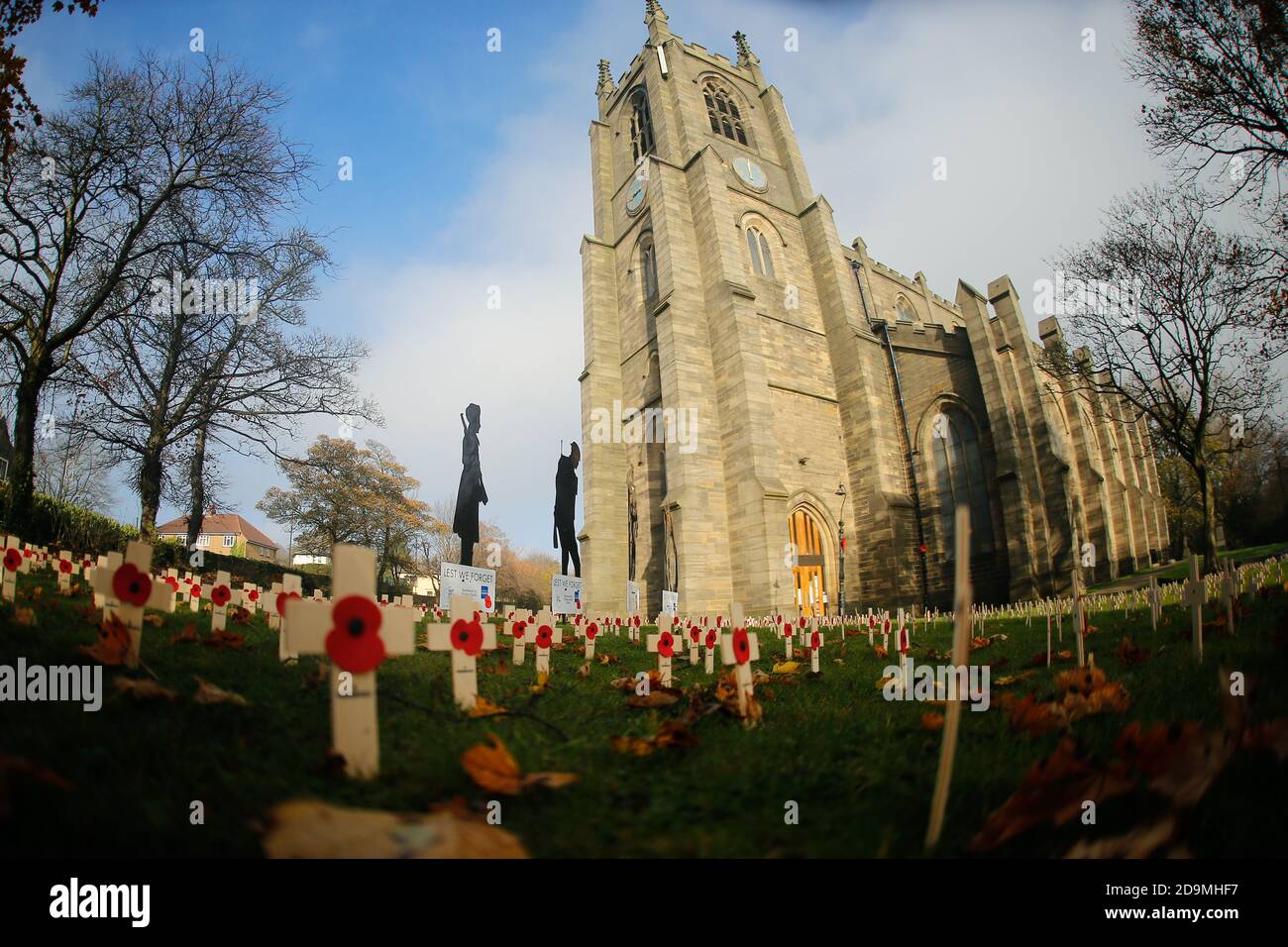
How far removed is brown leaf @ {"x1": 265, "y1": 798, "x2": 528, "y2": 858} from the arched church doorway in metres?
18.4

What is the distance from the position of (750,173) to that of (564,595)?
1989 cm

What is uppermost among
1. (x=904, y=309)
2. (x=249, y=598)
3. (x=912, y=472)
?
(x=904, y=309)

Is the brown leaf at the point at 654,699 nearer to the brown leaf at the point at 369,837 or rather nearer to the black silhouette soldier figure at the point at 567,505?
the brown leaf at the point at 369,837

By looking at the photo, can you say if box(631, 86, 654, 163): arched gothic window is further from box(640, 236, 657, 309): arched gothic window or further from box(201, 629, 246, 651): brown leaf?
box(201, 629, 246, 651): brown leaf

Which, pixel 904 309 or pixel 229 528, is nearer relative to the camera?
pixel 904 309

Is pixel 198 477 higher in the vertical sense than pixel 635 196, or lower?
lower

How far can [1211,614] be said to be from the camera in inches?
230

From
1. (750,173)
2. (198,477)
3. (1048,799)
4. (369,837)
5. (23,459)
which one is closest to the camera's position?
(369,837)

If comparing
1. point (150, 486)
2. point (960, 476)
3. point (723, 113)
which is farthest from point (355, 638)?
point (723, 113)

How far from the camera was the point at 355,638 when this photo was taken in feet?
5.74

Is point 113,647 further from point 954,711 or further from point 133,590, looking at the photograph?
point 954,711

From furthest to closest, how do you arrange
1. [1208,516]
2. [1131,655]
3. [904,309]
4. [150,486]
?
[904,309] < [1208,516] < [150,486] < [1131,655]

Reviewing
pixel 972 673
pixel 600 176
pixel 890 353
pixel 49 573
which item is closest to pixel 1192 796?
pixel 972 673

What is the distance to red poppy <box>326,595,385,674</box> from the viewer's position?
5.65 feet
